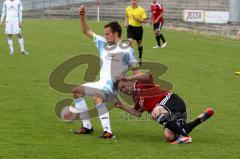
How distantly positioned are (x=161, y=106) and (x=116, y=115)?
2548mm

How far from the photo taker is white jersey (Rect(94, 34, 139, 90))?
10461 mm

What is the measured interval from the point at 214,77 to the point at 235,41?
52.3ft

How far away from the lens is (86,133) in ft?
34.7

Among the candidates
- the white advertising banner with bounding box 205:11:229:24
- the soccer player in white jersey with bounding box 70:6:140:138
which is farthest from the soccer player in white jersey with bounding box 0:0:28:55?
the white advertising banner with bounding box 205:11:229:24

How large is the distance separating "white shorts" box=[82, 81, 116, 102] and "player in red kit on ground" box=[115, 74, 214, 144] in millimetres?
150

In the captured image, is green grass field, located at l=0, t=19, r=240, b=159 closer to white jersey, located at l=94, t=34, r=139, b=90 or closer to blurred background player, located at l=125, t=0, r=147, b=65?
white jersey, located at l=94, t=34, r=139, b=90

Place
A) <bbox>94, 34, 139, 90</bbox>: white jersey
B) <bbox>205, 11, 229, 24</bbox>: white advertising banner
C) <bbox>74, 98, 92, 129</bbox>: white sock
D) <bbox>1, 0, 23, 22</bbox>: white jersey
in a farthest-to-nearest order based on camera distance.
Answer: <bbox>205, 11, 229, 24</bbox>: white advertising banner, <bbox>1, 0, 23, 22</bbox>: white jersey, <bbox>74, 98, 92, 129</bbox>: white sock, <bbox>94, 34, 139, 90</bbox>: white jersey

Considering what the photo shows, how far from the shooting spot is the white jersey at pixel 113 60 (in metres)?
10.5

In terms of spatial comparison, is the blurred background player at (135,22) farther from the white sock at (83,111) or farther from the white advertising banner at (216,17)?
the white advertising banner at (216,17)

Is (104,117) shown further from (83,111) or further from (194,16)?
(194,16)

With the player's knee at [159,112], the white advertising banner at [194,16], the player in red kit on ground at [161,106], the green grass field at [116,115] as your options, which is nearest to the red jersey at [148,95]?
the player in red kit on ground at [161,106]

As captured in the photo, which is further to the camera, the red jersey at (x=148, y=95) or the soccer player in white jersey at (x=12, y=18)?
the soccer player in white jersey at (x=12, y=18)

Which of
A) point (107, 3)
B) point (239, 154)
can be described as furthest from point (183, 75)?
point (107, 3)

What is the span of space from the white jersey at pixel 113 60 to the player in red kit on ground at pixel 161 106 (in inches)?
7.5
